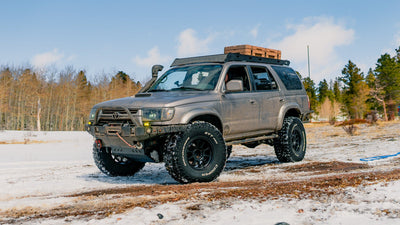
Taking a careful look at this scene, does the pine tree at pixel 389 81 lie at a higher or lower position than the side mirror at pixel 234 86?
higher

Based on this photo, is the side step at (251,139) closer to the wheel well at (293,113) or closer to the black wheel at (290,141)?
the black wheel at (290,141)

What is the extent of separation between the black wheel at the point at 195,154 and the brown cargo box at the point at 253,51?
3211mm

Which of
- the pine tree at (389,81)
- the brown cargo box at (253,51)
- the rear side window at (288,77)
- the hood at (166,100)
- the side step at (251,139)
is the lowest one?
the side step at (251,139)

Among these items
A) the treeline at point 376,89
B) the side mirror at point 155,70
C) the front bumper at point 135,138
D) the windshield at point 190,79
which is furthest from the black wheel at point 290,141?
the treeline at point 376,89

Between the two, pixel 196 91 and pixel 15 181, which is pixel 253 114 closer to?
pixel 196 91

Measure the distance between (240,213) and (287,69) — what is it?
5899mm

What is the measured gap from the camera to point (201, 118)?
6.06 meters

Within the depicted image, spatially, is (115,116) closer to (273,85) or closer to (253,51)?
(273,85)

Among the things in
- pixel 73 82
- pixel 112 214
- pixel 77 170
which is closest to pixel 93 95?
pixel 73 82

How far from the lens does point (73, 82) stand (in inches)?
2420

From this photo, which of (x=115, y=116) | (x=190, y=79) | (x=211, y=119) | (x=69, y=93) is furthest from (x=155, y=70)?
(x=69, y=93)

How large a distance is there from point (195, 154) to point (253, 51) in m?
3.78

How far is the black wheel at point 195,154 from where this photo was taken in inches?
208

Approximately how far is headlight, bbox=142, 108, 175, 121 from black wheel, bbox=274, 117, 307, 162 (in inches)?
132
